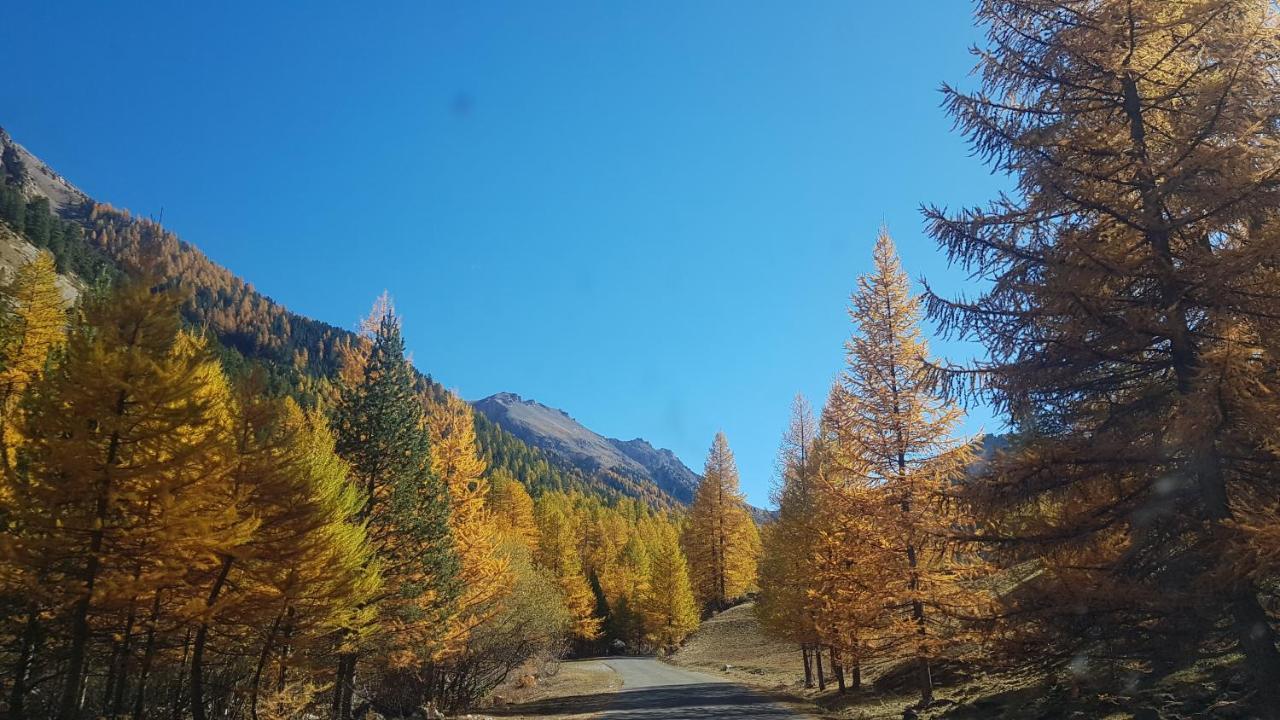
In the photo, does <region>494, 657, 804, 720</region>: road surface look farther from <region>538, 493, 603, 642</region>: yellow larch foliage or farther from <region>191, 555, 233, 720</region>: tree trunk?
<region>538, 493, 603, 642</region>: yellow larch foliage

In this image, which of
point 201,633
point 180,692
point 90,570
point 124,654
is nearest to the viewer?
point 90,570

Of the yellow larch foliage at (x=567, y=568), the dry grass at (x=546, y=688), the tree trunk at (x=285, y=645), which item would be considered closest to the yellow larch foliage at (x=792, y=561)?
the dry grass at (x=546, y=688)

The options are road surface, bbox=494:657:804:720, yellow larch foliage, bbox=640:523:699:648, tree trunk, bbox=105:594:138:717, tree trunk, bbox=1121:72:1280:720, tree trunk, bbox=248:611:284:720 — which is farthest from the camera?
yellow larch foliage, bbox=640:523:699:648

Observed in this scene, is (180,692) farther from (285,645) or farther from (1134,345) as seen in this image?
(1134,345)

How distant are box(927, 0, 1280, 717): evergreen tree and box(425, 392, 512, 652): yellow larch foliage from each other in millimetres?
21807

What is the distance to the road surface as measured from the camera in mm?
21269

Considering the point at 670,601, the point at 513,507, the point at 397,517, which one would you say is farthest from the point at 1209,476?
the point at 513,507

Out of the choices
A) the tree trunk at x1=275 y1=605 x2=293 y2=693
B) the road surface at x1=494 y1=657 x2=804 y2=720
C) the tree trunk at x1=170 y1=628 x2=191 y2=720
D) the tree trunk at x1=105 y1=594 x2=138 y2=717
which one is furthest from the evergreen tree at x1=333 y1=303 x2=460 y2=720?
the road surface at x1=494 y1=657 x2=804 y2=720

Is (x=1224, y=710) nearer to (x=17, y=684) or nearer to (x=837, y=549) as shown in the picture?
(x=837, y=549)

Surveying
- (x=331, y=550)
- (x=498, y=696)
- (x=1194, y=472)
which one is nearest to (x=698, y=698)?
(x=498, y=696)

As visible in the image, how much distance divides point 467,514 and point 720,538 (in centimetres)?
3394

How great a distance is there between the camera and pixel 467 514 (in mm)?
27578

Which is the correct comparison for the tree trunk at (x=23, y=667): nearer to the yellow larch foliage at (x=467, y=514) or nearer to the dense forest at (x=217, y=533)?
the dense forest at (x=217, y=533)

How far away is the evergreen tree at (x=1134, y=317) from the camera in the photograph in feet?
22.2
